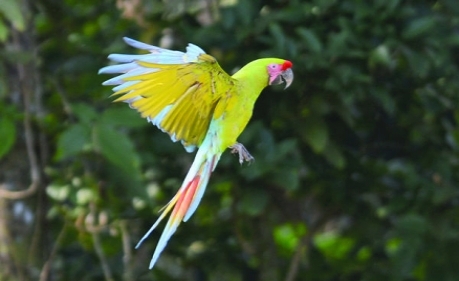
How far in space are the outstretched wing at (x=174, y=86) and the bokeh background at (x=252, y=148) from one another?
94cm

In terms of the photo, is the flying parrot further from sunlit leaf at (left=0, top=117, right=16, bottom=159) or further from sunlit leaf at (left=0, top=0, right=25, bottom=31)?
sunlit leaf at (left=0, top=117, right=16, bottom=159)

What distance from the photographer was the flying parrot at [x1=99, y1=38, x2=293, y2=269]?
1.04 metres

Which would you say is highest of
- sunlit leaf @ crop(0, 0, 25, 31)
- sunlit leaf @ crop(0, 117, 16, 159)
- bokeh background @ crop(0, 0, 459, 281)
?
sunlit leaf @ crop(0, 0, 25, 31)

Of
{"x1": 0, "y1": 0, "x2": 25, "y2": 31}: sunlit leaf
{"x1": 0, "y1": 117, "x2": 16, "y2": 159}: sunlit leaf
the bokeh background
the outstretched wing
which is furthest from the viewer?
the bokeh background

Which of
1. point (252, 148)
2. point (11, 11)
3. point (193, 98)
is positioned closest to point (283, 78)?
point (193, 98)

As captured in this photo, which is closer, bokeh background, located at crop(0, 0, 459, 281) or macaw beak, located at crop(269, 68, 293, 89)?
macaw beak, located at crop(269, 68, 293, 89)

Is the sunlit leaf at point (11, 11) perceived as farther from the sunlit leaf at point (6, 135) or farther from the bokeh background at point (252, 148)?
the sunlit leaf at point (6, 135)

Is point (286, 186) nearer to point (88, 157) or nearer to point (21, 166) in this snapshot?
point (88, 157)

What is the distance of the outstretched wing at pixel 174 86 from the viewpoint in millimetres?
1026

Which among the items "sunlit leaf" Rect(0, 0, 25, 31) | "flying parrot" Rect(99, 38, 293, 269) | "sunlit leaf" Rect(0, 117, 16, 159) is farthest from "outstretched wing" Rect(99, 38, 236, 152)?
"sunlit leaf" Rect(0, 117, 16, 159)

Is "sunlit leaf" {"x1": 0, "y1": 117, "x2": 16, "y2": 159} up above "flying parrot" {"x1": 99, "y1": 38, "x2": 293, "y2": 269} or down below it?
above

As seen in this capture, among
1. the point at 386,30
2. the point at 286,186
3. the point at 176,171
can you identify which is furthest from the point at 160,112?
the point at 176,171

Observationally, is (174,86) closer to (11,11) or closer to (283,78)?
(283,78)

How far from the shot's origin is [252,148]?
2193 millimetres
